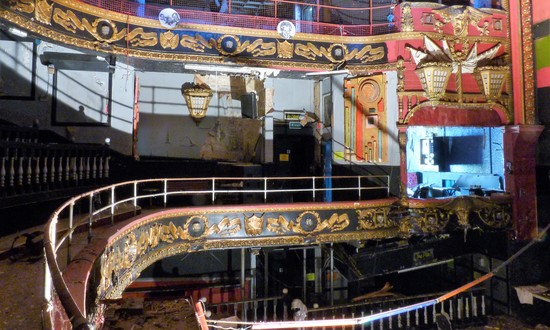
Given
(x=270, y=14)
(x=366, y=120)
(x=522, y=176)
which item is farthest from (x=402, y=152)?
(x=270, y=14)

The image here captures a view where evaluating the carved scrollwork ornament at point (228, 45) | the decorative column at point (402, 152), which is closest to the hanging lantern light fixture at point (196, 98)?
the carved scrollwork ornament at point (228, 45)

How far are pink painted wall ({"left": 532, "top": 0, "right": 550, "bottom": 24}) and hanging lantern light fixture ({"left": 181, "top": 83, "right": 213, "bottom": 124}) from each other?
10955 millimetres

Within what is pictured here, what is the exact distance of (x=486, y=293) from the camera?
1163 centimetres

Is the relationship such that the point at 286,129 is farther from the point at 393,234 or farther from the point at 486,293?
the point at 486,293

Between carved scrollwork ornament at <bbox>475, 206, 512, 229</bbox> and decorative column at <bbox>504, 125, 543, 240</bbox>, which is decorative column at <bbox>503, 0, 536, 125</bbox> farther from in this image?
carved scrollwork ornament at <bbox>475, 206, 512, 229</bbox>

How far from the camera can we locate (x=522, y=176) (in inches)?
434

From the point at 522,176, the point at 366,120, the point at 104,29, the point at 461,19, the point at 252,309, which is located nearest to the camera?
the point at 104,29

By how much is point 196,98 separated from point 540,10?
1151 centimetres

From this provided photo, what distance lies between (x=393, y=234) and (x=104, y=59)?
9.72 metres

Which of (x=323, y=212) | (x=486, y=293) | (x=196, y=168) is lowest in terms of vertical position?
(x=486, y=293)

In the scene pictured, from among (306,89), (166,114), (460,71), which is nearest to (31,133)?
(166,114)

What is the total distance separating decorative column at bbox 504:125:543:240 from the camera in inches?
427

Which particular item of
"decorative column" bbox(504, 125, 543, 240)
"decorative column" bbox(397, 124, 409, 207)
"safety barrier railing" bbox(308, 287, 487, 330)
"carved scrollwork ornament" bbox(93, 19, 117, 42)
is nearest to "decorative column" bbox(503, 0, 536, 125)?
Answer: "decorative column" bbox(504, 125, 543, 240)

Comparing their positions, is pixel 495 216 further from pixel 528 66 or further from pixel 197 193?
pixel 197 193
